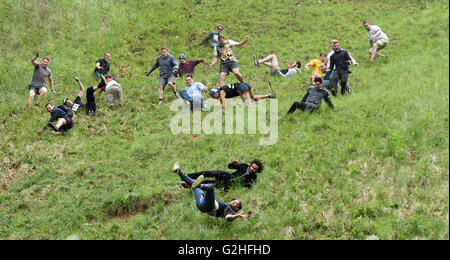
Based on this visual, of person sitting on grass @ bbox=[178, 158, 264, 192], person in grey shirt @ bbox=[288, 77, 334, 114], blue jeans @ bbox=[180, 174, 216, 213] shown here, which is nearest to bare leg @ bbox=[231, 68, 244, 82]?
person in grey shirt @ bbox=[288, 77, 334, 114]

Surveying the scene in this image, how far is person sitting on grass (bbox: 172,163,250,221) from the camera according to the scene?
8.76 metres

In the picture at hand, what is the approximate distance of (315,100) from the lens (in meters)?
13.2

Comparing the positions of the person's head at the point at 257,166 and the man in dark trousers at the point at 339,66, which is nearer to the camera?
the person's head at the point at 257,166

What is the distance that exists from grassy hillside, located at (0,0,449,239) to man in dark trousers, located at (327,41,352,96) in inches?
27.1

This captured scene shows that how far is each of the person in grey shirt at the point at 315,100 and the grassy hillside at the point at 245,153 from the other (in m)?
0.24

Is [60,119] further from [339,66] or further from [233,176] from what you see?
[339,66]

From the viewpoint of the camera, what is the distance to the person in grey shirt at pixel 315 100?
516 inches

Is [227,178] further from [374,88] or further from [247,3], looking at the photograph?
[247,3]

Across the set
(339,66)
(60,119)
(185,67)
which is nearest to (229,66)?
(185,67)

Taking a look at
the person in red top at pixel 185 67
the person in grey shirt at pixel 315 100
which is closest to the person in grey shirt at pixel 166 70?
the person in red top at pixel 185 67

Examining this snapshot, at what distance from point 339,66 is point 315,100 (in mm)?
3105

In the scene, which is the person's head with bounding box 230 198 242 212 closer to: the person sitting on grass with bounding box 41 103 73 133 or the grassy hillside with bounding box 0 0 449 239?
the grassy hillside with bounding box 0 0 449 239

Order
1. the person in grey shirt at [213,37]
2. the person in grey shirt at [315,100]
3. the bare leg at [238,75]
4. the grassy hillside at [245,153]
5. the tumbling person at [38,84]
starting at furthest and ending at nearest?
the person in grey shirt at [213,37] → the tumbling person at [38,84] → the bare leg at [238,75] → the person in grey shirt at [315,100] → the grassy hillside at [245,153]

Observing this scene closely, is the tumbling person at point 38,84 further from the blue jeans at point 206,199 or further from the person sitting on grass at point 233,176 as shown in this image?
the blue jeans at point 206,199
